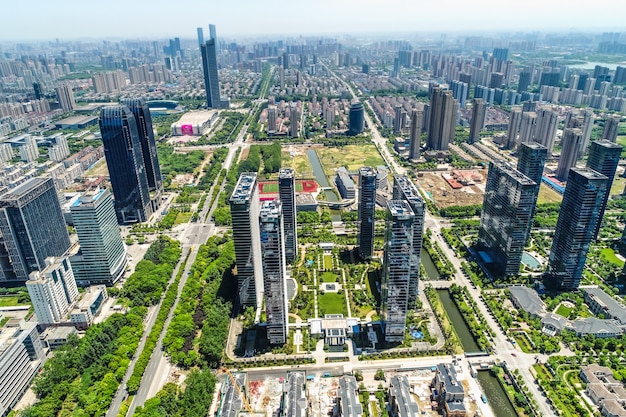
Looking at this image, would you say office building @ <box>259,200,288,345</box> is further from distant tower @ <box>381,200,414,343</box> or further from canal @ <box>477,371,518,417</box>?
canal @ <box>477,371,518,417</box>

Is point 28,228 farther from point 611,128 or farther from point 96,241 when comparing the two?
point 611,128

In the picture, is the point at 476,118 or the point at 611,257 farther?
the point at 476,118

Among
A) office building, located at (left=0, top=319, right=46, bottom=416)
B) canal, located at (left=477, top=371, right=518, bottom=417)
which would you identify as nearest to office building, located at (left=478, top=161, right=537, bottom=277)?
canal, located at (left=477, top=371, right=518, bottom=417)

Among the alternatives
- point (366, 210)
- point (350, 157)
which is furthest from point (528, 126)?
point (366, 210)

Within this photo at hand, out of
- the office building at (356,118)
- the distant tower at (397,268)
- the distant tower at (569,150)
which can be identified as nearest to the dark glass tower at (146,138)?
the distant tower at (397,268)

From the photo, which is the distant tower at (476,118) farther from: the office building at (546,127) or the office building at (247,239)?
the office building at (247,239)

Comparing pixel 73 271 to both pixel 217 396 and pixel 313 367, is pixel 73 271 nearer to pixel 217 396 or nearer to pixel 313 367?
pixel 217 396
